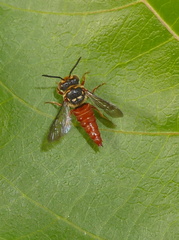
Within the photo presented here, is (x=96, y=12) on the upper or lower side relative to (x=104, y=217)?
upper

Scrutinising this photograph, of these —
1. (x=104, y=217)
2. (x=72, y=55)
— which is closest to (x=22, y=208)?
(x=104, y=217)

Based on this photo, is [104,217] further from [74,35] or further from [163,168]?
[74,35]

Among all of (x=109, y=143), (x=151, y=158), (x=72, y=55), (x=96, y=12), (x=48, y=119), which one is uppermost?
(x=96, y=12)

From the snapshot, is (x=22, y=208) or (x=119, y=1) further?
(x=22, y=208)

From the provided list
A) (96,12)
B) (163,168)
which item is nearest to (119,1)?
(96,12)

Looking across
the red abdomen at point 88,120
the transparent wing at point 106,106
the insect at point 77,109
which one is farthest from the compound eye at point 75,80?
the red abdomen at point 88,120

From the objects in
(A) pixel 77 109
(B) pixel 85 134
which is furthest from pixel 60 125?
(A) pixel 77 109
